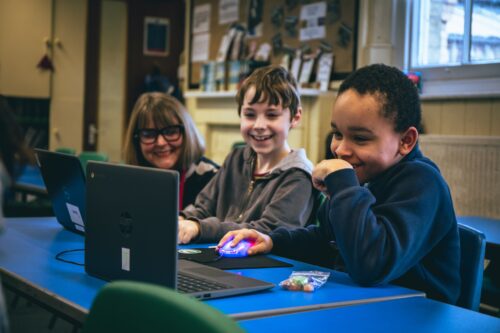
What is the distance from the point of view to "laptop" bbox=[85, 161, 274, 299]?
3.77 feet

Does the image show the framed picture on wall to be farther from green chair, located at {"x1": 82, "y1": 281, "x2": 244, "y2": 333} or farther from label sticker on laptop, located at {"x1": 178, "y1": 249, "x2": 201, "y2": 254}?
green chair, located at {"x1": 82, "y1": 281, "x2": 244, "y2": 333}

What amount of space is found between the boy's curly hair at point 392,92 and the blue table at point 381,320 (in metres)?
0.47

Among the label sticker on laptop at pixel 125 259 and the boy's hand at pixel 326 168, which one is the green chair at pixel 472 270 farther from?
the label sticker on laptop at pixel 125 259

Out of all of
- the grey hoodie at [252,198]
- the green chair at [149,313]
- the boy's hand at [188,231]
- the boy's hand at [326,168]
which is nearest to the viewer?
the green chair at [149,313]

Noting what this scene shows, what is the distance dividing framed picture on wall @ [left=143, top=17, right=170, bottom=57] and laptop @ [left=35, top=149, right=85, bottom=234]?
15.1 feet

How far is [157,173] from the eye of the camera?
116 cm

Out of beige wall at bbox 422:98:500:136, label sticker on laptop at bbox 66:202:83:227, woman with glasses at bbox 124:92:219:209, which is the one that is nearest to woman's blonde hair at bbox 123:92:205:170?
woman with glasses at bbox 124:92:219:209

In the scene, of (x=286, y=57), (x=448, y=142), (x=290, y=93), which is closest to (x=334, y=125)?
(x=290, y=93)

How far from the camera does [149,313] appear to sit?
2.18 feet

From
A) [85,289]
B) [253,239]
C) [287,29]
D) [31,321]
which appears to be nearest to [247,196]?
[253,239]

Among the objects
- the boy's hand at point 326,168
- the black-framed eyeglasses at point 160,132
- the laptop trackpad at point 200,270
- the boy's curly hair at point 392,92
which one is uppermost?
the boy's curly hair at point 392,92

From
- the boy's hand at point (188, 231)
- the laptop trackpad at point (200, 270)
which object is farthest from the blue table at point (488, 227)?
the laptop trackpad at point (200, 270)

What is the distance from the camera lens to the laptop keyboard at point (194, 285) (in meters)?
1.19

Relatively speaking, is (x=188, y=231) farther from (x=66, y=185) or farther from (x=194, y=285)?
(x=194, y=285)
